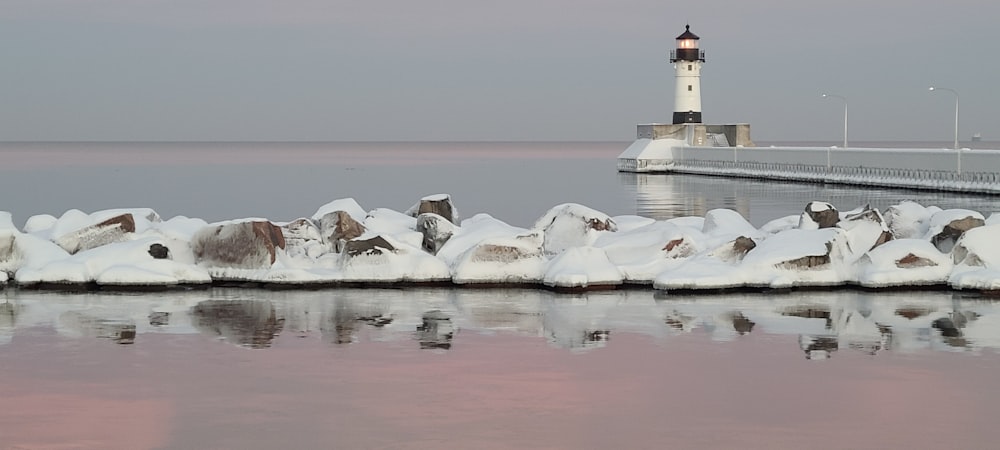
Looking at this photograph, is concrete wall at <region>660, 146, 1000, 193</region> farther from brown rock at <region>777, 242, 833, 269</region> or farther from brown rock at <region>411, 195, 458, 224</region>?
brown rock at <region>777, 242, 833, 269</region>

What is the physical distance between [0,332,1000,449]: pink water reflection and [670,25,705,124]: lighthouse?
80748mm

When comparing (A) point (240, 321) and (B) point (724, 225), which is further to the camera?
(B) point (724, 225)

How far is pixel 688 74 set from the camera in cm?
9581

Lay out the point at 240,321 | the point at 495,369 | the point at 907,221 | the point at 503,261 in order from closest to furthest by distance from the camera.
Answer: the point at 495,369, the point at 240,321, the point at 503,261, the point at 907,221

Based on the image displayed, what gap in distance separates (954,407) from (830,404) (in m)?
1.09

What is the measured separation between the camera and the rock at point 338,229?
77.7ft

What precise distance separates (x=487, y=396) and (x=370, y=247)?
30.9ft

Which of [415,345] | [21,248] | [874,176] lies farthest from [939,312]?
[874,176]

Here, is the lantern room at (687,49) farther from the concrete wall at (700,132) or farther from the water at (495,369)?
the water at (495,369)

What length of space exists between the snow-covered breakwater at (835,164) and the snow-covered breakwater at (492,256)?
36283 millimetres

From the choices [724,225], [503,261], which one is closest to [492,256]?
[503,261]

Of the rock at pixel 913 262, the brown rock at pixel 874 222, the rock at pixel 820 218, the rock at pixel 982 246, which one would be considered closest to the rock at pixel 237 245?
the rock at pixel 820 218

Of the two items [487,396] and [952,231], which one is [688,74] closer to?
[952,231]

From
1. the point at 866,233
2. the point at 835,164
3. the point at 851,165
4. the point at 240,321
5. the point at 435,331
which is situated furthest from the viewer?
the point at 835,164
